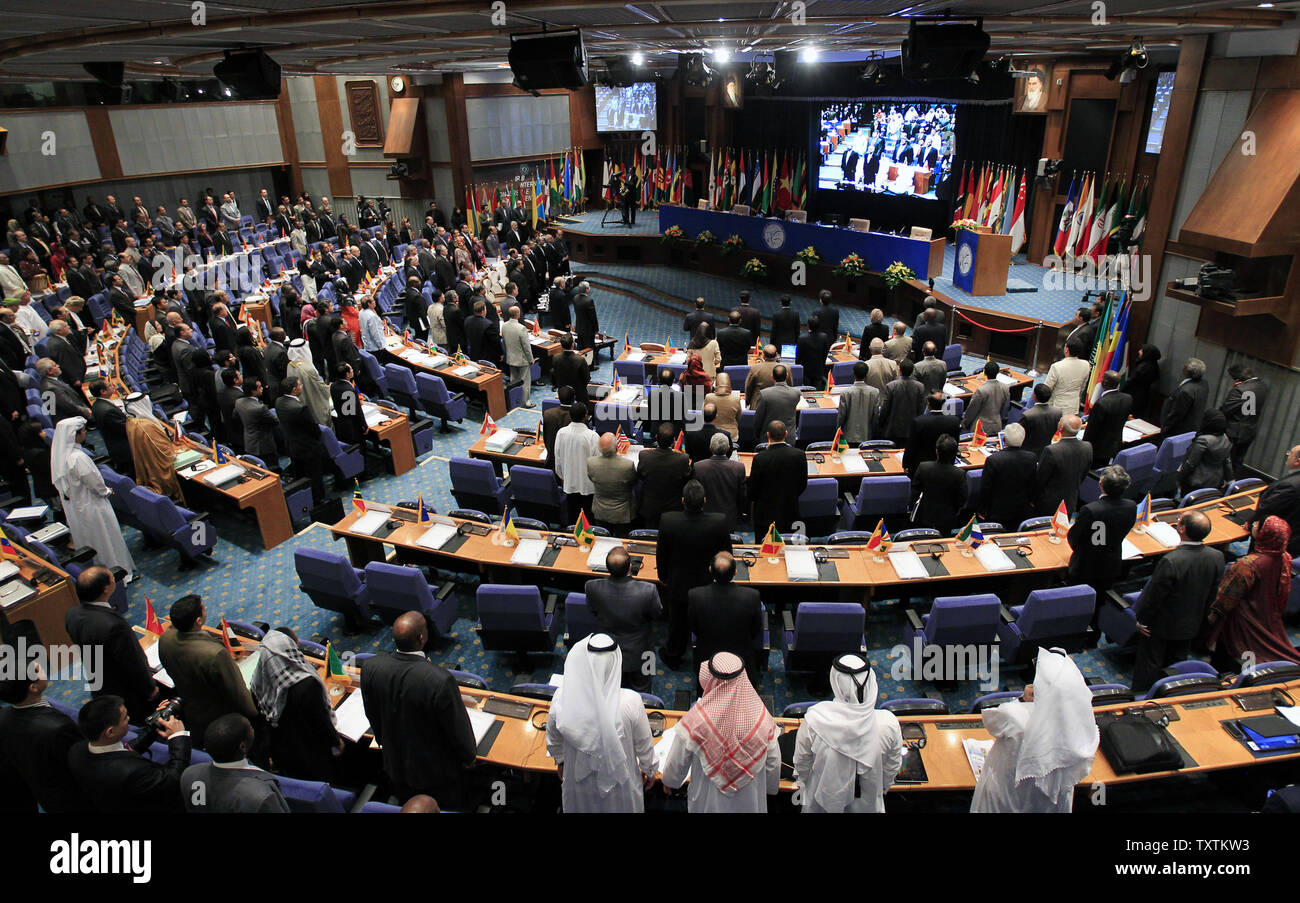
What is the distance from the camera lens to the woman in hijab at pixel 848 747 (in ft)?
11.2

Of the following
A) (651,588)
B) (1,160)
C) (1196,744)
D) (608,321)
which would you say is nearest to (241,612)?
(651,588)

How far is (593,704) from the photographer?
3.56 metres

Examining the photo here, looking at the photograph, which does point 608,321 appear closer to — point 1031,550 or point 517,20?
point 517,20

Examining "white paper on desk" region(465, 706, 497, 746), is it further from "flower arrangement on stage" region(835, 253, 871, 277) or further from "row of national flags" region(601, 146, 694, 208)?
"row of national flags" region(601, 146, 694, 208)

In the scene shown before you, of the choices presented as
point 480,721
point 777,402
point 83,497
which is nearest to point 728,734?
point 480,721

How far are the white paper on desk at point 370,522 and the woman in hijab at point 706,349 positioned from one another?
4552 mm

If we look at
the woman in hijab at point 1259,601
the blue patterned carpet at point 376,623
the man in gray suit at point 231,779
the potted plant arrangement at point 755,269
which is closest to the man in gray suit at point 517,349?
the blue patterned carpet at point 376,623

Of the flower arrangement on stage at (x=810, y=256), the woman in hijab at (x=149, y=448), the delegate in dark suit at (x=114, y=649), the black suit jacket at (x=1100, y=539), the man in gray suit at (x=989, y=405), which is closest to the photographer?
the delegate in dark suit at (x=114, y=649)

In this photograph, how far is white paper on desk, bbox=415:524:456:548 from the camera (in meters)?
6.53

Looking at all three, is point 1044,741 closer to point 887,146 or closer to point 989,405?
point 989,405

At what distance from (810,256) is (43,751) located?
15270 millimetres

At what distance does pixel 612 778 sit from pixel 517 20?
21.0 feet

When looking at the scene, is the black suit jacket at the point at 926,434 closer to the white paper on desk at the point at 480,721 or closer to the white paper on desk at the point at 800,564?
the white paper on desk at the point at 800,564
